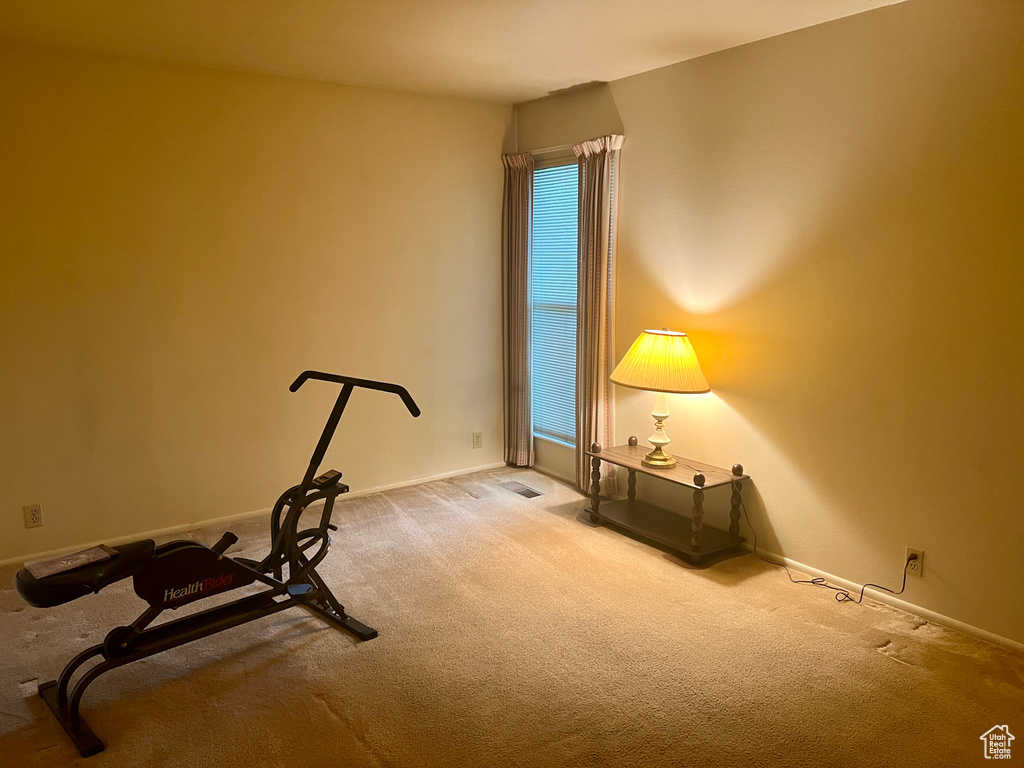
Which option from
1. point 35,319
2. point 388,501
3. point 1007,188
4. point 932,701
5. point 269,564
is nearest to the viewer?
point 932,701

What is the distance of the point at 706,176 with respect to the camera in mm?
3697

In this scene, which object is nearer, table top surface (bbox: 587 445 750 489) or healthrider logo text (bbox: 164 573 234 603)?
healthrider logo text (bbox: 164 573 234 603)

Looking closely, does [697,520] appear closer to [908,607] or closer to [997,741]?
[908,607]

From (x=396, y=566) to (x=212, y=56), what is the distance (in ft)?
8.79

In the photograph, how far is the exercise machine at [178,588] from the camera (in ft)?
7.48

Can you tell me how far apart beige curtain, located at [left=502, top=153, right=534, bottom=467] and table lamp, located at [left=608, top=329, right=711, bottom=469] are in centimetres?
121

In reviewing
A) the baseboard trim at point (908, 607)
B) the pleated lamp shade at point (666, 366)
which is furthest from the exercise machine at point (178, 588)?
the baseboard trim at point (908, 607)

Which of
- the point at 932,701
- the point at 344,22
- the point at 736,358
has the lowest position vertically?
the point at 932,701

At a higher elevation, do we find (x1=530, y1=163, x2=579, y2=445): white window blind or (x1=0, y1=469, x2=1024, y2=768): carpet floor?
(x1=530, y1=163, x2=579, y2=445): white window blind

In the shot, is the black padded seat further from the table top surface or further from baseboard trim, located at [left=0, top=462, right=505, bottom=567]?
the table top surface

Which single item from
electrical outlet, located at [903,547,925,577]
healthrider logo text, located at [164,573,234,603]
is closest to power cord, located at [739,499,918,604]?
electrical outlet, located at [903,547,925,577]

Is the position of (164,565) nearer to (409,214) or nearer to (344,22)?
(344,22)

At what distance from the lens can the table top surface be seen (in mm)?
3592

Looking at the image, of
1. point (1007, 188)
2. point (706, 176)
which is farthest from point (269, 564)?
point (1007, 188)
